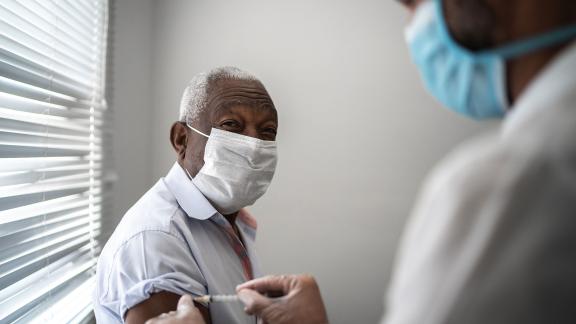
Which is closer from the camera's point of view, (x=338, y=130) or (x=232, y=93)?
(x=232, y=93)

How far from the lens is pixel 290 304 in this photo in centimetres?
83

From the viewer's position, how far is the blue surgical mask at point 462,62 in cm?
47

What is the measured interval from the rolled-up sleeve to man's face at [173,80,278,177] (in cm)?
34

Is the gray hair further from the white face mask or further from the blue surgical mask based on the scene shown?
the blue surgical mask

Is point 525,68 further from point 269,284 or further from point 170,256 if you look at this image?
point 170,256

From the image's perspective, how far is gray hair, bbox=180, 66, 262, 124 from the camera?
1.26 metres

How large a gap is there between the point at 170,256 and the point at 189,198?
0.24m

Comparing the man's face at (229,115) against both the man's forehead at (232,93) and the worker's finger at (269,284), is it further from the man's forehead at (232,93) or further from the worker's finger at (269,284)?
the worker's finger at (269,284)

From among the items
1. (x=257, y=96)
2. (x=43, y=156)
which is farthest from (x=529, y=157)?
(x=43, y=156)

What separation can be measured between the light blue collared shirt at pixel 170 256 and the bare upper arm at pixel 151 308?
0.5 inches

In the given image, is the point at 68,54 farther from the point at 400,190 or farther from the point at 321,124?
the point at 400,190

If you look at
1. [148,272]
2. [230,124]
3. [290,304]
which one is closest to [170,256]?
[148,272]

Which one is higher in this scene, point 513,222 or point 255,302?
point 513,222

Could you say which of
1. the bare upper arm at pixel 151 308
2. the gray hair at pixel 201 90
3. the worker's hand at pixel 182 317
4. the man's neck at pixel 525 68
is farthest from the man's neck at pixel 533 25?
the gray hair at pixel 201 90
